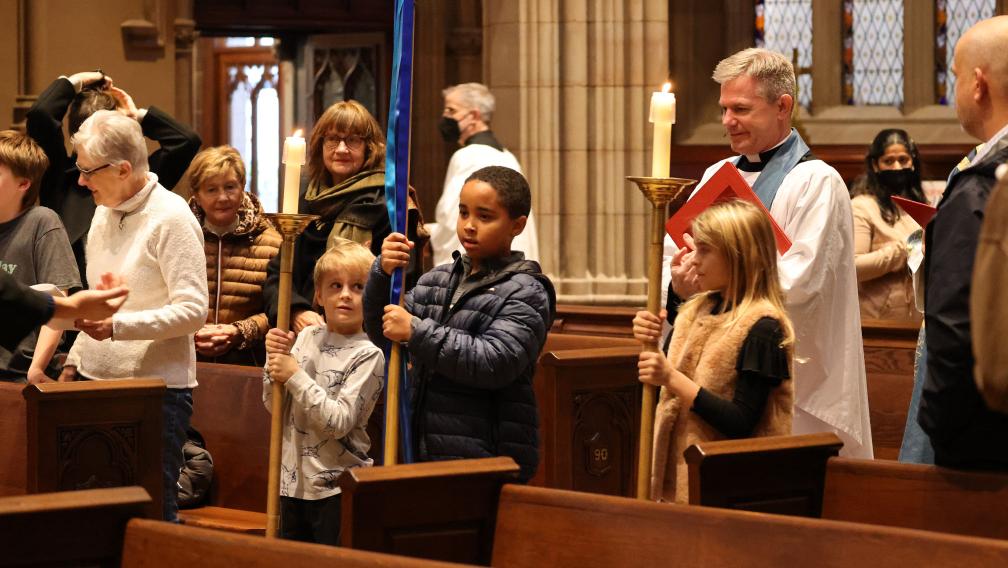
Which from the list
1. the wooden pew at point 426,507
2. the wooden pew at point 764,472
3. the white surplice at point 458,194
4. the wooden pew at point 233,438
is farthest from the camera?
the white surplice at point 458,194

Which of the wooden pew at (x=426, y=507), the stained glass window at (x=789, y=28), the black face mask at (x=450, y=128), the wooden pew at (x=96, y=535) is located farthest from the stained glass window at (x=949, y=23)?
the wooden pew at (x=96, y=535)

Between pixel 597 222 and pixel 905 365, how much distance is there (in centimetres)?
310

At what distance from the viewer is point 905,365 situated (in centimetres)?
550

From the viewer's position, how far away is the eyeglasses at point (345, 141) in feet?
15.7

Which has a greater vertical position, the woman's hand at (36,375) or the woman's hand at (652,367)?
the woman's hand at (652,367)

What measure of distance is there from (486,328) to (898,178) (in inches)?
135

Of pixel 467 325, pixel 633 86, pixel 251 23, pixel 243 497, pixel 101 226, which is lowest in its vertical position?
pixel 243 497

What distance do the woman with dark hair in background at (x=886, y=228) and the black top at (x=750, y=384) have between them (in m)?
2.91

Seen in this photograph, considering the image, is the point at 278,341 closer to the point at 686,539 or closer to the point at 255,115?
the point at 686,539

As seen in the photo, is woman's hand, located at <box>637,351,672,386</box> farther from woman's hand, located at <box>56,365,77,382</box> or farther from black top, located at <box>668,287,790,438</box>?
woman's hand, located at <box>56,365,77,382</box>

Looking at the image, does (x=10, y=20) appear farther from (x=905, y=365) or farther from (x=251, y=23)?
(x=905, y=365)

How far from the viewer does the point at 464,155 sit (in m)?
6.15

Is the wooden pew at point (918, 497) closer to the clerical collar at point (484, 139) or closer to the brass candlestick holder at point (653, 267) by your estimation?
the brass candlestick holder at point (653, 267)

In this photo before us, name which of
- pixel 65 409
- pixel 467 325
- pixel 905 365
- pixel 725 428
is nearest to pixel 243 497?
pixel 65 409
